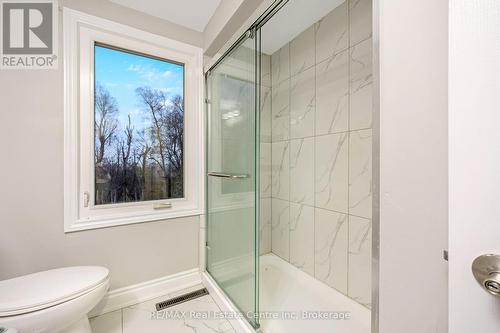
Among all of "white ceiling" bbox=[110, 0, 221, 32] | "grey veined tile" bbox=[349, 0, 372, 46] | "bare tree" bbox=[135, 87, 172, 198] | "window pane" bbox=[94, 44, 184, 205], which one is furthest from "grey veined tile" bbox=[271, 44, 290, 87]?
"bare tree" bbox=[135, 87, 172, 198]

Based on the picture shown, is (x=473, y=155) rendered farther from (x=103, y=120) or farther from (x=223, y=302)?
(x=103, y=120)

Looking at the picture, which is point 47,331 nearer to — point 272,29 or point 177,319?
point 177,319

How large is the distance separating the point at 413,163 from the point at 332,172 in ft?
3.90

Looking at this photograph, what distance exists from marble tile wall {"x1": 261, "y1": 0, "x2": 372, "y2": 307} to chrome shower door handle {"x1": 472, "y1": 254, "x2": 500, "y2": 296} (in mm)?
1131

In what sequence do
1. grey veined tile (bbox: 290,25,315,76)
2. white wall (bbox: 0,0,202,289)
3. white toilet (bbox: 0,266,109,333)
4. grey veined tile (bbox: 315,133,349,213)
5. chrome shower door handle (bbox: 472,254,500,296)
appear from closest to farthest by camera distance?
chrome shower door handle (bbox: 472,254,500,296), white toilet (bbox: 0,266,109,333), white wall (bbox: 0,0,202,289), grey veined tile (bbox: 315,133,349,213), grey veined tile (bbox: 290,25,315,76)

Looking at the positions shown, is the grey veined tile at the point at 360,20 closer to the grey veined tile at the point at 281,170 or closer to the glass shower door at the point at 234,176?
the glass shower door at the point at 234,176

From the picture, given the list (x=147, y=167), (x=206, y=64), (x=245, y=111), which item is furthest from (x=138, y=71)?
(x=245, y=111)

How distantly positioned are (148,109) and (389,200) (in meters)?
1.72

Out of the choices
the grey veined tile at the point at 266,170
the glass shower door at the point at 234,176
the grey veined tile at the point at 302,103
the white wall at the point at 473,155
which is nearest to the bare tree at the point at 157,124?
the glass shower door at the point at 234,176

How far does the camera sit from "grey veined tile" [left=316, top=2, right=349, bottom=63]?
1.48 meters

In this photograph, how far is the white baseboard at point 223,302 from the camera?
4.01 feet

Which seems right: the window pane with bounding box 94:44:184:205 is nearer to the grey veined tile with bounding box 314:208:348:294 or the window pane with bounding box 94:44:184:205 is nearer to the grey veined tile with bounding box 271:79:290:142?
the grey veined tile with bounding box 271:79:290:142

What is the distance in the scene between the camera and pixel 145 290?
1549 millimetres

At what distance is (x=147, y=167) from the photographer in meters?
1.65
